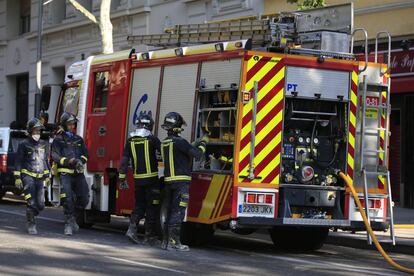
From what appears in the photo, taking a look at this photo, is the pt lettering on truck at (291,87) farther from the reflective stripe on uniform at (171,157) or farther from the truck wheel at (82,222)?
the truck wheel at (82,222)

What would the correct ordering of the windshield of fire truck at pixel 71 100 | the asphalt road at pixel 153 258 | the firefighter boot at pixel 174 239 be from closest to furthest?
1. the asphalt road at pixel 153 258
2. the firefighter boot at pixel 174 239
3. the windshield of fire truck at pixel 71 100

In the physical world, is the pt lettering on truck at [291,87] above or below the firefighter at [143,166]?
above

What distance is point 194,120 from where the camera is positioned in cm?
1179

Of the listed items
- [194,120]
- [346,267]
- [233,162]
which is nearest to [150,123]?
[194,120]

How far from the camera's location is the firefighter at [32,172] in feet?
43.0

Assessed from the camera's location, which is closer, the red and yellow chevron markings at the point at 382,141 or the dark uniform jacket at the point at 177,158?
the dark uniform jacket at the point at 177,158

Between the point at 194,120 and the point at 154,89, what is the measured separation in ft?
3.84

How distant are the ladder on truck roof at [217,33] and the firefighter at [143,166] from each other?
180 cm

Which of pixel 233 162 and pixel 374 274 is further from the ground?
pixel 233 162

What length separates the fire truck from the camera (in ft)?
36.4

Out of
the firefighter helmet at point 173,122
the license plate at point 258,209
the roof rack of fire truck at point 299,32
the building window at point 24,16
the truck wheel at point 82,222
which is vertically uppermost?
the building window at point 24,16

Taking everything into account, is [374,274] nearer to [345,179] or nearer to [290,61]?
[345,179]

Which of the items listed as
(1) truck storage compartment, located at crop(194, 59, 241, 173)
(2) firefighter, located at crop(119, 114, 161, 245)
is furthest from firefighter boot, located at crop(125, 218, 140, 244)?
(1) truck storage compartment, located at crop(194, 59, 241, 173)

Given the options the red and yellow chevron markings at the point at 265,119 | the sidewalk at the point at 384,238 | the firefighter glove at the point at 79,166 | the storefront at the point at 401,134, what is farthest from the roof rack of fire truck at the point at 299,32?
the storefront at the point at 401,134
